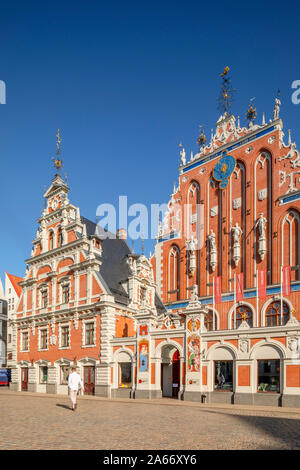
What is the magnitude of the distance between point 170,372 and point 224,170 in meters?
16.0

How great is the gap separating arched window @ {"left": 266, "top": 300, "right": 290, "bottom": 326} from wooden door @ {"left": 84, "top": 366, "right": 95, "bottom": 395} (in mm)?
12969

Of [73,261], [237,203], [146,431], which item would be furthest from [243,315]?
[146,431]

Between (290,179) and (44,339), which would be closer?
(290,179)

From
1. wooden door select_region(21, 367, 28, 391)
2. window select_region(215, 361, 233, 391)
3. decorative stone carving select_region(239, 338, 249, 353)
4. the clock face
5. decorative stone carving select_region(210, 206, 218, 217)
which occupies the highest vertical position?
the clock face

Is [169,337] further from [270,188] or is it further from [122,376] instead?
[270,188]

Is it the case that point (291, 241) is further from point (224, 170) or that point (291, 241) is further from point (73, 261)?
point (73, 261)

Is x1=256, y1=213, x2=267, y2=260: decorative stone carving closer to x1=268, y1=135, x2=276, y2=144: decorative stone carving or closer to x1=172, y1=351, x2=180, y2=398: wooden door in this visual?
x1=268, y1=135, x2=276, y2=144: decorative stone carving

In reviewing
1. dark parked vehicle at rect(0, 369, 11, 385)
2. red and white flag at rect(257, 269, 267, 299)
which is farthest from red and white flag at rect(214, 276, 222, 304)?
dark parked vehicle at rect(0, 369, 11, 385)

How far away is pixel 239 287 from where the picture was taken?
2967 cm

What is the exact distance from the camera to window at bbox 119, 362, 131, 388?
28.7 meters

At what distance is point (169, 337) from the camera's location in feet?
88.5

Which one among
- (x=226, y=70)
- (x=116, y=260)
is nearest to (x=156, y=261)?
(x=116, y=260)

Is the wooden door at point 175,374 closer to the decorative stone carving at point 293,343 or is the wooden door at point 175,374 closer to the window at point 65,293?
the window at point 65,293

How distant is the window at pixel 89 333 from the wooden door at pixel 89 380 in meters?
1.84
